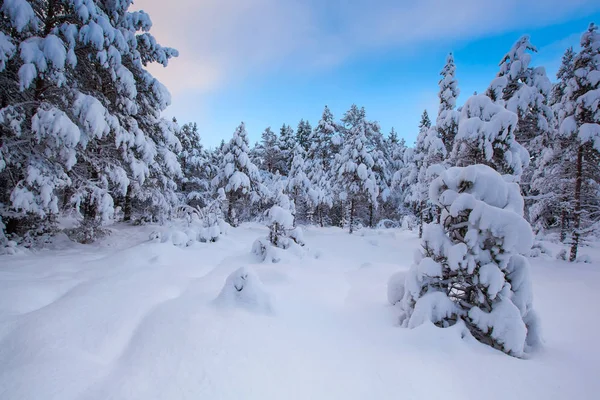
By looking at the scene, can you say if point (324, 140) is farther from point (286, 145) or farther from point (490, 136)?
point (490, 136)

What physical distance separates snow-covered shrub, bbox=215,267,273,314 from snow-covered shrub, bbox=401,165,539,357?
2.40 m

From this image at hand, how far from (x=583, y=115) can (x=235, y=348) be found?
637 inches

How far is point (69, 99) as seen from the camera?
8305 millimetres

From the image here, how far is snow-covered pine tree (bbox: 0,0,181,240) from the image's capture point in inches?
267

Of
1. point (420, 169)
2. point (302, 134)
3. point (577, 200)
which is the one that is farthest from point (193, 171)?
point (577, 200)

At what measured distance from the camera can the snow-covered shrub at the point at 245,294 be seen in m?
4.32

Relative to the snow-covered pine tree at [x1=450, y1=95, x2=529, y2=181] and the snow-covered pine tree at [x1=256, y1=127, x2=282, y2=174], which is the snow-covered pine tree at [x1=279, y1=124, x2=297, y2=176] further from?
the snow-covered pine tree at [x1=450, y1=95, x2=529, y2=181]

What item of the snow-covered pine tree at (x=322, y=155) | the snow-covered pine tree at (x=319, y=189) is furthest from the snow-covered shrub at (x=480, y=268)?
the snow-covered pine tree at (x=322, y=155)

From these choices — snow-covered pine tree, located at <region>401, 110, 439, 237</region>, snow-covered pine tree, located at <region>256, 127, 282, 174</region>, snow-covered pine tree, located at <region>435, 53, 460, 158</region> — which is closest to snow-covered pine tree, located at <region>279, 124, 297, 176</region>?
snow-covered pine tree, located at <region>256, 127, 282, 174</region>

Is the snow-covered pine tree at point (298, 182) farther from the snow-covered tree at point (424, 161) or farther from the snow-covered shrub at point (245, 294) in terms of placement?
the snow-covered shrub at point (245, 294)

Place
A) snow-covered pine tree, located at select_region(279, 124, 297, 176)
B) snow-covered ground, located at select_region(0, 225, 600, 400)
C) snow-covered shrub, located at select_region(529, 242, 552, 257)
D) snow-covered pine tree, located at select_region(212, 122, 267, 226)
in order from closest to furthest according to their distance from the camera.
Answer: snow-covered ground, located at select_region(0, 225, 600, 400) → snow-covered shrub, located at select_region(529, 242, 552, 257) → snow-covered pine tree, located at select_region(212, 122, 267, 226) → snow-covered pine tree, located at select_region(279, 124, 297, 176)

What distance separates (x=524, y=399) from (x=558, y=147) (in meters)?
14.7

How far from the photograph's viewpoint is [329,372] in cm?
297

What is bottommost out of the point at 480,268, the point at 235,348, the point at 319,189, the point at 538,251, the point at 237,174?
the point at 235,348
